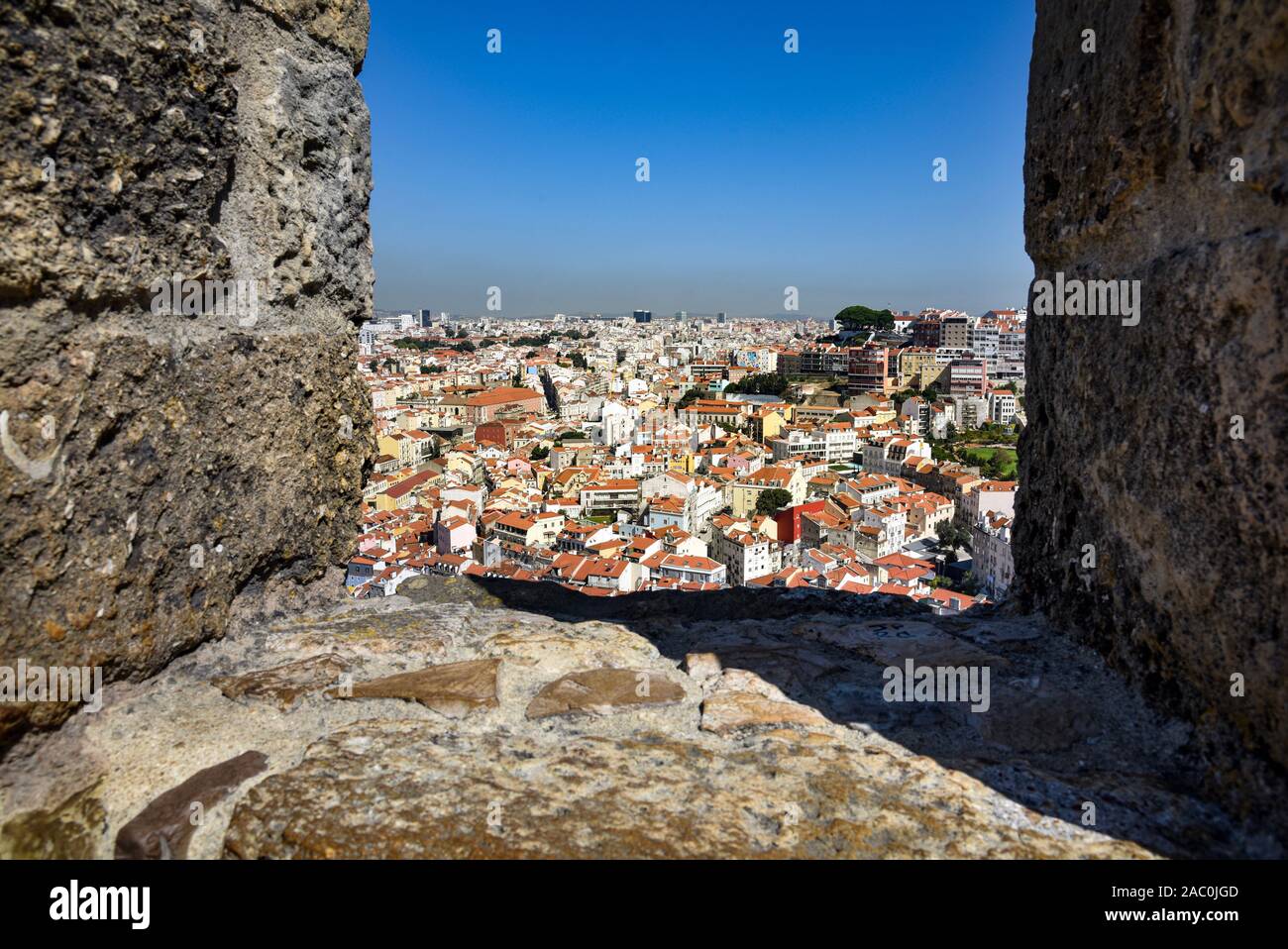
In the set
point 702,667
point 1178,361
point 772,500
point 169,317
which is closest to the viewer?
point 1178,361

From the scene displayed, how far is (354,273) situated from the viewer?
2.34m

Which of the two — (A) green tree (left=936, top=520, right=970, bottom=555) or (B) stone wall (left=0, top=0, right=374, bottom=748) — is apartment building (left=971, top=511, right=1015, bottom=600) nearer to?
(A) green tree (left=936, top=520, right=970, bottom=555)

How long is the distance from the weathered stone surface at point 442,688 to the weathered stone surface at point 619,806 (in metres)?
0.15

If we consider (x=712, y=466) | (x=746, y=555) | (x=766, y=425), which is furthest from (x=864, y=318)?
(x=746, y=555)

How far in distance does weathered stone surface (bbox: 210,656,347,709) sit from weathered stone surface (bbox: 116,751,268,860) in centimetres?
22

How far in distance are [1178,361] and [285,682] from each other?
1750 mm

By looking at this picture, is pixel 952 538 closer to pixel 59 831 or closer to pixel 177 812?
pixel 177 812

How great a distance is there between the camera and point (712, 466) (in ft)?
146

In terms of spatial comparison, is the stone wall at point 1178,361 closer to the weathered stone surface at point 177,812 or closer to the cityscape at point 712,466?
the cityscape at point 712,466

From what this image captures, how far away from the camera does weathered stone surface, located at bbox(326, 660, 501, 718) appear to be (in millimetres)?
1759

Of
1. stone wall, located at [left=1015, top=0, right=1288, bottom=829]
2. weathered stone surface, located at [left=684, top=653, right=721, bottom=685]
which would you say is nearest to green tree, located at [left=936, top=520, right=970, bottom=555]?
stone wall, located at [left=1015, top=0, right=1288, bottom=829]
